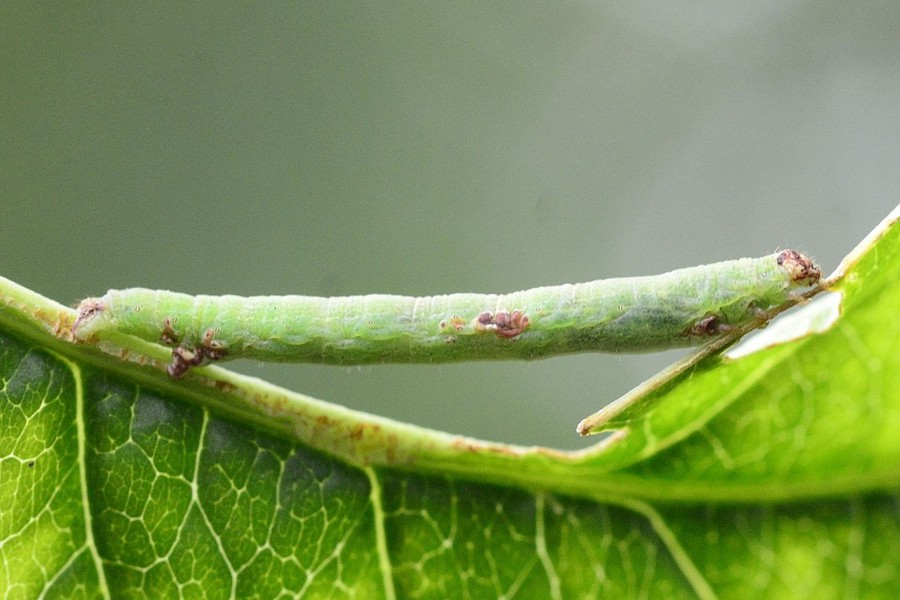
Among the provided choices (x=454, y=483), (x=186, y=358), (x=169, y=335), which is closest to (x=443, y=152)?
(x=169, y=335)

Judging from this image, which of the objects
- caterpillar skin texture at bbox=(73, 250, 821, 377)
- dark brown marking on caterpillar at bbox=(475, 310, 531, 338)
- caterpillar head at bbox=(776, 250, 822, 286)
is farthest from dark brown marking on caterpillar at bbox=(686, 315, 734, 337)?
dark brown marking on caterpillar at bbox=(475, 310, 531, 338)

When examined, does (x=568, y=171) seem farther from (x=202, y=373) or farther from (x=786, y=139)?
(x=202, y=373)

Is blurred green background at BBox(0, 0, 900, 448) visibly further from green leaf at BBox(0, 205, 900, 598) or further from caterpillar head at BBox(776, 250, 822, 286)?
caterpillar head at BBox(776, 250, 822, 286)

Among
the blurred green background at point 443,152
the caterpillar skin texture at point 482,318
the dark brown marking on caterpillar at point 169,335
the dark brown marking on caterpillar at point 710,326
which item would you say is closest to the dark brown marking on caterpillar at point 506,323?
Result: the caterpillar skin texture at point 482,318

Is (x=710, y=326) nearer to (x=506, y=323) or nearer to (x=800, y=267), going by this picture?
(x=800, y=267)

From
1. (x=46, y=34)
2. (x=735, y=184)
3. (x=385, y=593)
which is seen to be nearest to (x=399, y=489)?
(x=385, y=593)

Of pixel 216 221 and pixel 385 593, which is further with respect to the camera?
pixel 216 221

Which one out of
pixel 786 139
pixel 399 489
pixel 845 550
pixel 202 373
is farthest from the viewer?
pixel 786 139
